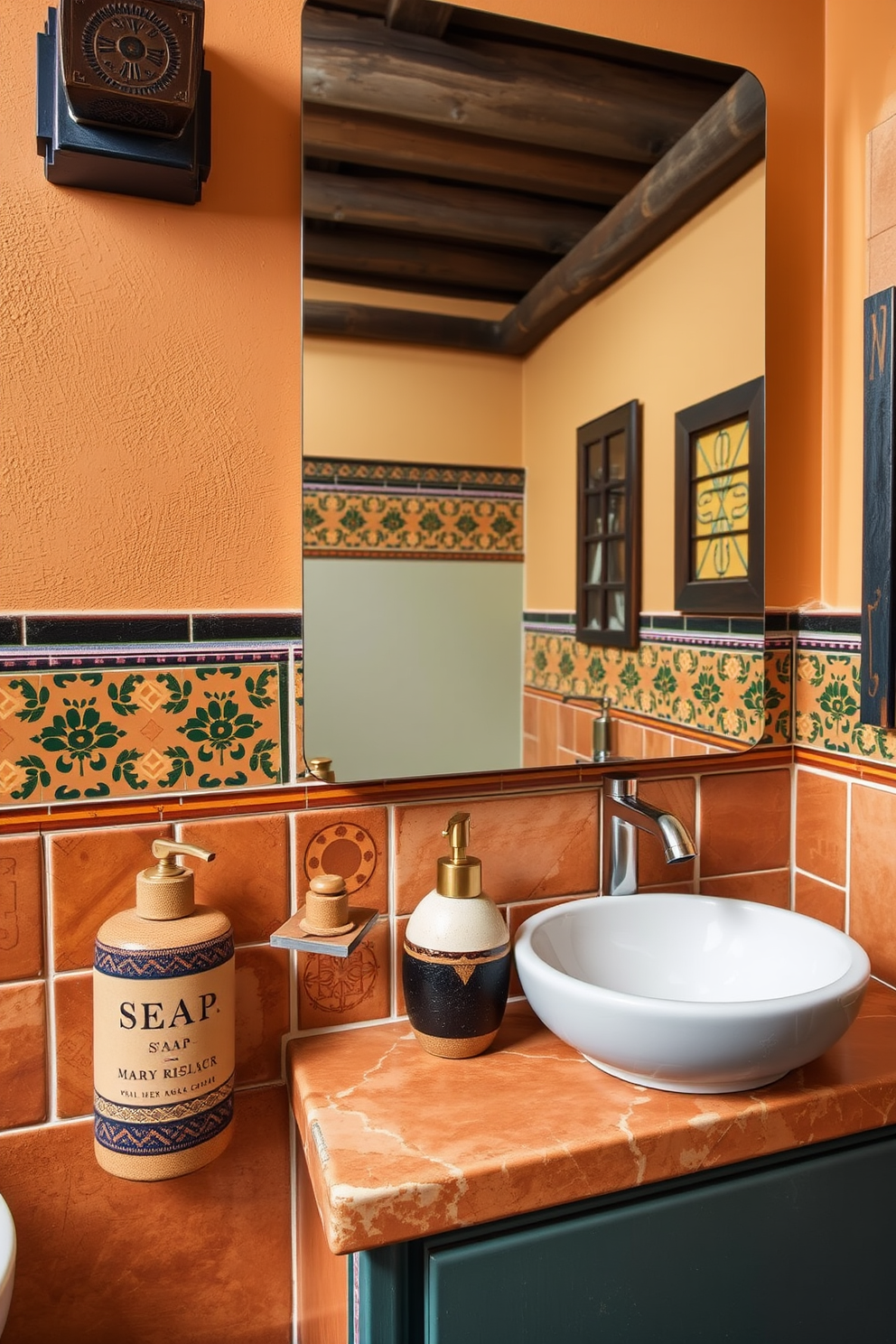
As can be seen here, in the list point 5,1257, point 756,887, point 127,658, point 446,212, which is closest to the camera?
point 5,1257

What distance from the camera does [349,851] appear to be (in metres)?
1.11

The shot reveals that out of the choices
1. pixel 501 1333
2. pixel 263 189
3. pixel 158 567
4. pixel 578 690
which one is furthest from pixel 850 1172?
pixel 263 189

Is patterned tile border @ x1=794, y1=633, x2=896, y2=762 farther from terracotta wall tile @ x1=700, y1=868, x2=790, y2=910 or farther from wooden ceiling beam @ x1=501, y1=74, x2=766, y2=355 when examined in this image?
wooden ceiling beam @ x1=501, y1=74, x2=766, y2=355

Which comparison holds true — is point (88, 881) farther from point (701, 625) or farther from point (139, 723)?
point (701, 625)

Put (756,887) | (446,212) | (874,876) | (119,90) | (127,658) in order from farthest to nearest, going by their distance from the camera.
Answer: (756,887), (874,876), (446,212), (127,658), (119,90)

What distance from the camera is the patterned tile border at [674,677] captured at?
3.94ft

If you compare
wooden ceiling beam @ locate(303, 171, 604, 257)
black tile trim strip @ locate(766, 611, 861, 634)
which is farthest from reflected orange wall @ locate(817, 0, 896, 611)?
wooden ceiling beam @ locate(303, 171, 604, 257)

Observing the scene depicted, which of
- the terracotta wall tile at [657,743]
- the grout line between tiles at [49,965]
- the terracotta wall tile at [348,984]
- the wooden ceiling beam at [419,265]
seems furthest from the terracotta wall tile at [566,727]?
the grout line between tiles at [49,965]

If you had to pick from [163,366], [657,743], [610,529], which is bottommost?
[657,743]

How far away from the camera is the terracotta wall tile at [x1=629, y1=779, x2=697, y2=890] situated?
4.13 ft

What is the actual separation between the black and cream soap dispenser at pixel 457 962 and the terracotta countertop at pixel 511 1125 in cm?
4

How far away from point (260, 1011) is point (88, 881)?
26 centimetres

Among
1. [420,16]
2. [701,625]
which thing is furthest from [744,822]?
[420,16]

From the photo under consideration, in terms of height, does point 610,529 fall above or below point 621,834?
above
